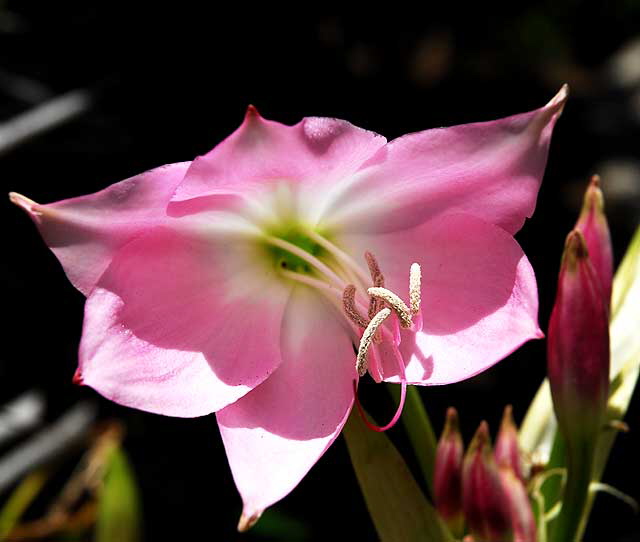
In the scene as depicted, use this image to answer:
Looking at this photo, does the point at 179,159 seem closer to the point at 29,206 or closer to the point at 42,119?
the point at 42,119

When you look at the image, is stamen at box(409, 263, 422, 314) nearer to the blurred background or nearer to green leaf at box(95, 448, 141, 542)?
green leaf at box(95, 448, 141, 542)

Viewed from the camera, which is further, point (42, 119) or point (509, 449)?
point (42, 119)

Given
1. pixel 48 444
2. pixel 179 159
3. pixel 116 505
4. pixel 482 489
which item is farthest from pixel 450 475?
pixel 179 159

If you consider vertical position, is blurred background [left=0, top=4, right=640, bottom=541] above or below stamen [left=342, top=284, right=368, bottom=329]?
below

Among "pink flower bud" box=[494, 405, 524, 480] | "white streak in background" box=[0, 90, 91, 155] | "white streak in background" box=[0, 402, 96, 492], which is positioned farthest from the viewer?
"white streak in background" box=[0, 402, 96, 492]

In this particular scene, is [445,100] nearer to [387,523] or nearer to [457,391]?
[457,391]

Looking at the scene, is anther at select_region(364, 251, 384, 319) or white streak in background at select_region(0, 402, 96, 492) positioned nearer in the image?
anther at select_region(364, 251, 384, 319)

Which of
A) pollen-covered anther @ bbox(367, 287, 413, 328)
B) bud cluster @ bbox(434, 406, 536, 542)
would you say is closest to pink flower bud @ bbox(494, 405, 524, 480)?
bud cluster @ bbox(434, 406, 536, 542)
